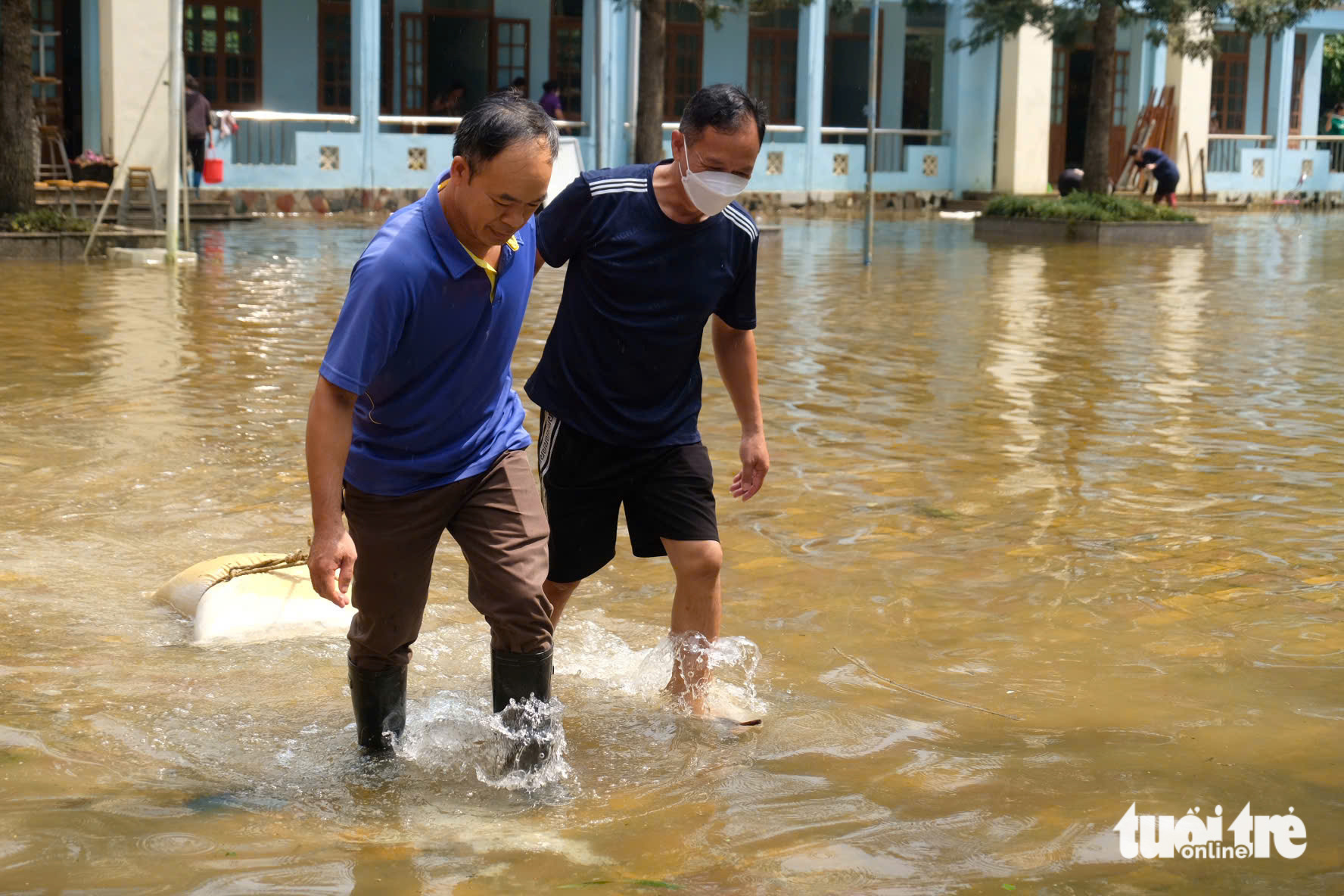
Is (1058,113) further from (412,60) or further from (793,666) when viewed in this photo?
(793,666)

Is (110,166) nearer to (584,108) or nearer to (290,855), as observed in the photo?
(584,108)

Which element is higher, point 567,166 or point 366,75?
point 366,75

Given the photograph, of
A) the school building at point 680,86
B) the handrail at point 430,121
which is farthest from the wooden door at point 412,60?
the handrail at point 430,121

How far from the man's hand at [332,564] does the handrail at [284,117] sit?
21.9 m

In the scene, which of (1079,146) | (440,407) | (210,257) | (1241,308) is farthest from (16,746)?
(1079,146)

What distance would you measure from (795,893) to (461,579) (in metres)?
2.68

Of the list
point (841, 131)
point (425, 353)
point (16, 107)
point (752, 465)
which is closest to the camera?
point (425, 353)

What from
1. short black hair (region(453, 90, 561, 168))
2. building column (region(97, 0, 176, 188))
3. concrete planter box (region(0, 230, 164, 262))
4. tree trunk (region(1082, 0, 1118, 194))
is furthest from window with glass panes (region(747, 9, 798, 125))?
short black hair (region(453, 90, 561, 168))

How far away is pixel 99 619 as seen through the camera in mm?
5035

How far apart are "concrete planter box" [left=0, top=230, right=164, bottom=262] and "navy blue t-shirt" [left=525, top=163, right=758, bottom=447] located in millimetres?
13745

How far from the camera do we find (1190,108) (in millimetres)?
32531

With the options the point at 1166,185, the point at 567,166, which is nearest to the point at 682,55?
the point at 1166,185

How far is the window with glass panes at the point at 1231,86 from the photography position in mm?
A: 34531

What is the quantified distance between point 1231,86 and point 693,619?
34060 mm
